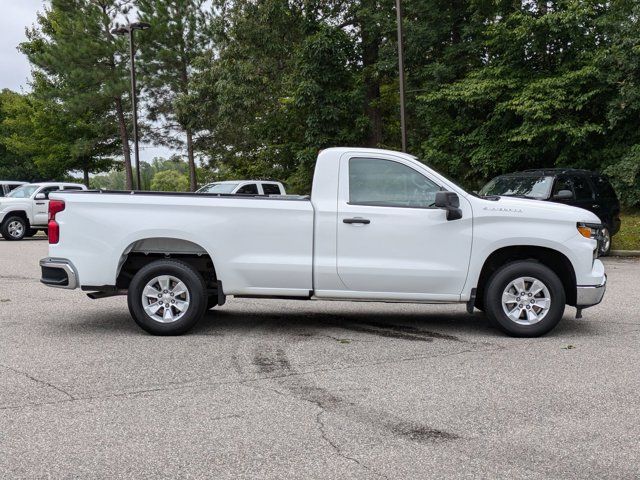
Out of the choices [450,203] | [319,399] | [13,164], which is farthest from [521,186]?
[13,164]

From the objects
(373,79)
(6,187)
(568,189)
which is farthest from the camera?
(373,79)

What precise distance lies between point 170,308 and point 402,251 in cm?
251

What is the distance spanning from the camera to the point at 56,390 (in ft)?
18.0

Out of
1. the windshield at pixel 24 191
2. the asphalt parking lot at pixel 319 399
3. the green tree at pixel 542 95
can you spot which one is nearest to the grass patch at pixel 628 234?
the green tree at pixel 542 95

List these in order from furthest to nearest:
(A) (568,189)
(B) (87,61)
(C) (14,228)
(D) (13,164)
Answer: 1. (D) (13,164)
2. (B) (87,61)
3. (C) (14,228)
4. (A) (568,189)

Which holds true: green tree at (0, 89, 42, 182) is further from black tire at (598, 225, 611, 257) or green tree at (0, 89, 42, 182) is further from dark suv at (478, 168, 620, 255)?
black tire at (598, 225, 611, 257)

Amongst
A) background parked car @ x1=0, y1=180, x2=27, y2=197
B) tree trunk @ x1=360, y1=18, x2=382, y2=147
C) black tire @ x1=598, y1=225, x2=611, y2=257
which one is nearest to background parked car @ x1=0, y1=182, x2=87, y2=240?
A: background parked car @ x1=0, y1=180, x2=27, y2=197

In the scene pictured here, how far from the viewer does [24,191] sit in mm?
24688

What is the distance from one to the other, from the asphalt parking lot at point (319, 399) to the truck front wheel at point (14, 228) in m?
16.6

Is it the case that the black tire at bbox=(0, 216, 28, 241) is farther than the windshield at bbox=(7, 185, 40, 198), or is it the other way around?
the windshield at bbox=(7, 185, 40, 198)

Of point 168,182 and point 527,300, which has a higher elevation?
point 168,182

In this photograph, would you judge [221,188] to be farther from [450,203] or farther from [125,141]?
[125,141]

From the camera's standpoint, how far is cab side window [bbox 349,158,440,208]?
7.59m

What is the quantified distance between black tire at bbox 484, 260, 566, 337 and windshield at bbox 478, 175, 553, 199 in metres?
7.32
